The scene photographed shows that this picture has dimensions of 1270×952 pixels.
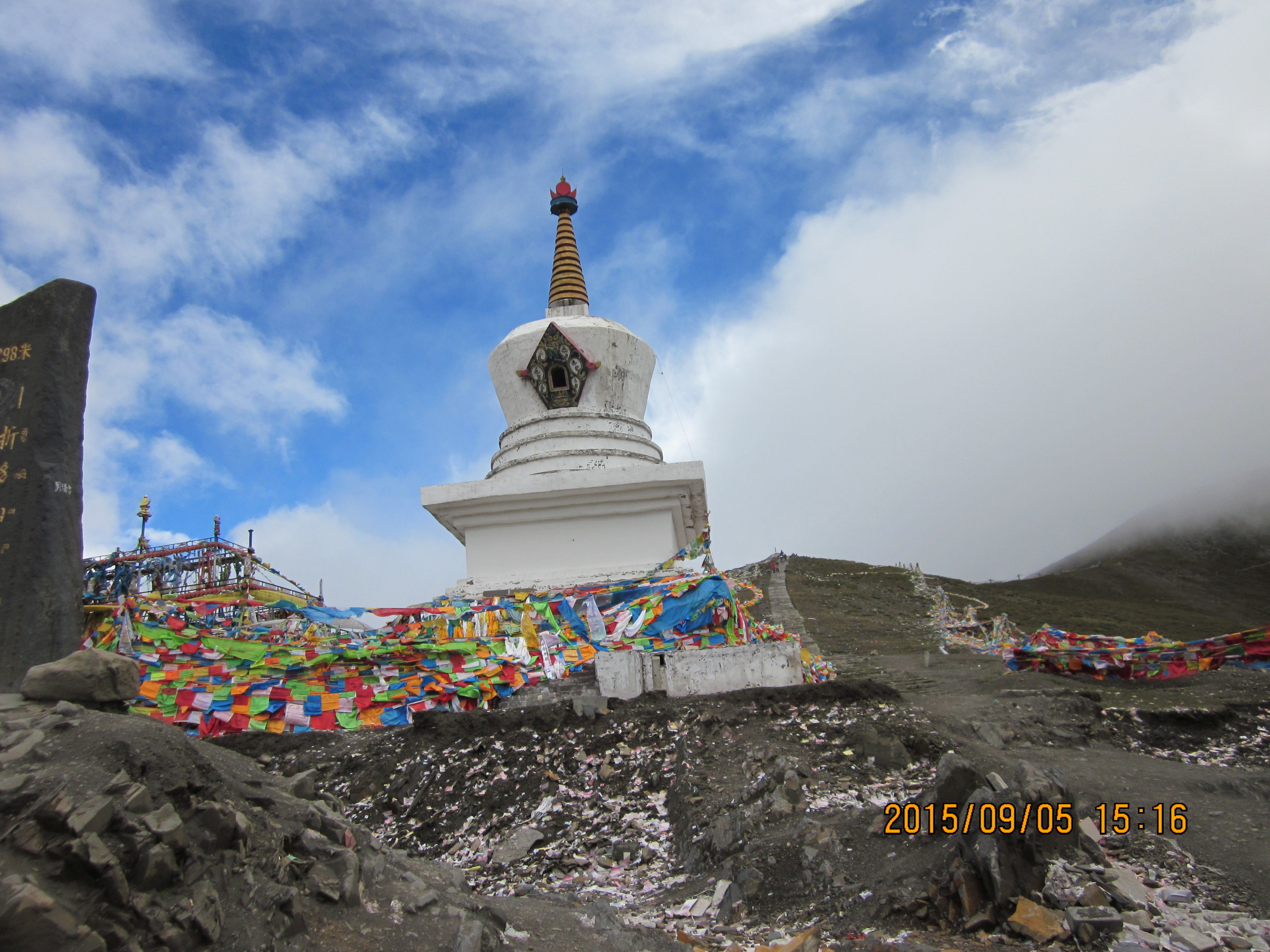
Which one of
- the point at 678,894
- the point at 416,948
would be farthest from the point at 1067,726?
the point at 416,948

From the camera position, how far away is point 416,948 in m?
3.10

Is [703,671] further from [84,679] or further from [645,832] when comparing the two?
[84,679]

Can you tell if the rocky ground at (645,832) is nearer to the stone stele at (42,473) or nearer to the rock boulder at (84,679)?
the rock boulder at (84,679)

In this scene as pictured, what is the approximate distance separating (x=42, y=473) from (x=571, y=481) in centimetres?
653

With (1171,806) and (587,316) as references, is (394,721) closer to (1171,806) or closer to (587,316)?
(1171,806)

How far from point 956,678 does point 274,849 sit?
8.53m

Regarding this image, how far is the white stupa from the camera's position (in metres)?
10.9
